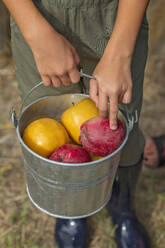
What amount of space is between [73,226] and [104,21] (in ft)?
3.01

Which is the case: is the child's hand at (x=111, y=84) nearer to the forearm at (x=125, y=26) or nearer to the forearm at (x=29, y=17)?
the forearm at (x=125, y=26)

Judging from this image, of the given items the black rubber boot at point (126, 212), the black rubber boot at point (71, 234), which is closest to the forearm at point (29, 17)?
the black rubber boot at point (126, 212)

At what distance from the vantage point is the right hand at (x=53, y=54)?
0.98m

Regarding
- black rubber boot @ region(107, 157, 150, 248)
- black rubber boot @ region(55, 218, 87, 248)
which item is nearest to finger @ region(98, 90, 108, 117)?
black rubber boot @ region(107, 157, 150, 248)

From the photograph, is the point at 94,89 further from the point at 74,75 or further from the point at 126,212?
the point at 126,212

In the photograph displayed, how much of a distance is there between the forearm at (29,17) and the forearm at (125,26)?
21 centimetres

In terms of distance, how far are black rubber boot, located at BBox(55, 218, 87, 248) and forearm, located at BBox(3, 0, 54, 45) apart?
2.88ft

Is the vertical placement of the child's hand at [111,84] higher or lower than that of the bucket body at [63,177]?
higher

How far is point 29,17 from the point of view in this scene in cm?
98

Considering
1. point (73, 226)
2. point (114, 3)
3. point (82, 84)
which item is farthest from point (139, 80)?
point (73, 226)

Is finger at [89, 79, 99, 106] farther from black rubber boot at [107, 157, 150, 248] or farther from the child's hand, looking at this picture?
black rubber boot at [107, 157, 150, 248]

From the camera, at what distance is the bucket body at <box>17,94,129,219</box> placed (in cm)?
95

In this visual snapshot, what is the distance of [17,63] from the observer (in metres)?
1.26

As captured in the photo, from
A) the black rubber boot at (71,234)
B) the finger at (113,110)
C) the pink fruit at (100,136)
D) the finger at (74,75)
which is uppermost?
the finger at (74,75)
